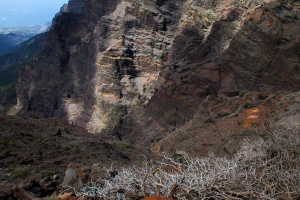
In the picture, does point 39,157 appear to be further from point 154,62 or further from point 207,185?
point 154,62

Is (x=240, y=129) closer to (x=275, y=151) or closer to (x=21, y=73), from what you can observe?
(x=275, y=151)

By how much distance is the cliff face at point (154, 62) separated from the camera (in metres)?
38.1

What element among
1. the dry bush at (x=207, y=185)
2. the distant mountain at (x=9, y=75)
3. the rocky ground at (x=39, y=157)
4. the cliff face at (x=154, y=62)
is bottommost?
the distant mountain at (x=9, y=75)

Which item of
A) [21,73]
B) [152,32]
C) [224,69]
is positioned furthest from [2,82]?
[224,69]

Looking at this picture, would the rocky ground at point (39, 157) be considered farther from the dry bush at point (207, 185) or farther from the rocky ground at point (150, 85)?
the dry bush at point (207, 185)

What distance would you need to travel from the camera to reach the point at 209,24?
57031 mm

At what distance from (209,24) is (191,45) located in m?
7.66

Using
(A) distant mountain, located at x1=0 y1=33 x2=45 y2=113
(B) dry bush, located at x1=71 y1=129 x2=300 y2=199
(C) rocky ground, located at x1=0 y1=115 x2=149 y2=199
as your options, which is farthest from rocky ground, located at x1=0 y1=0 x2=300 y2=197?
(A) distant mountain, located at x1=0 y1=33 x2=45 y2=113

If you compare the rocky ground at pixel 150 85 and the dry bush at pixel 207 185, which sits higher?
the dry bush at pixel 207 185

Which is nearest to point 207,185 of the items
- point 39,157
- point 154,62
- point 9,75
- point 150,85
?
point 39,157

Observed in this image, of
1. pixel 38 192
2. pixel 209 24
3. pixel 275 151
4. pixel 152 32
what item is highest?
pixel 275 151

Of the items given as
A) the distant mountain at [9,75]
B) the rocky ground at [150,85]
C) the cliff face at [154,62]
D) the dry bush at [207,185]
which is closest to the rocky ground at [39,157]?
the rocky ground at [150,85]

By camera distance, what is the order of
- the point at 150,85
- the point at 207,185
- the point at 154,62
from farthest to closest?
the point at 154,62, the point at 150,85, the point at 207,185

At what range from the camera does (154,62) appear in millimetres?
62344
